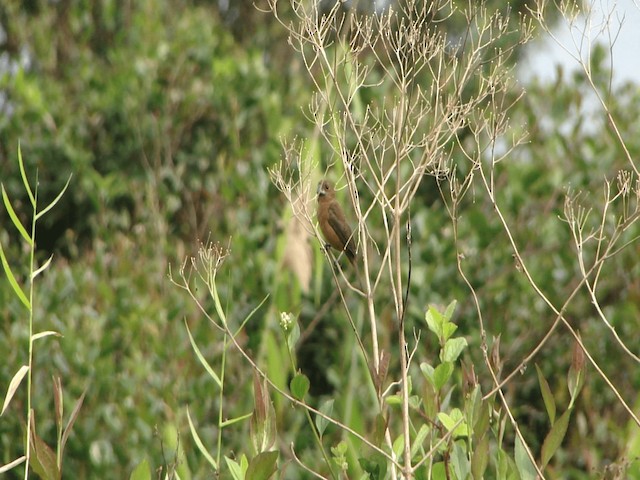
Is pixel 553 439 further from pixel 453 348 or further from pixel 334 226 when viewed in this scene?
pixel 334 226

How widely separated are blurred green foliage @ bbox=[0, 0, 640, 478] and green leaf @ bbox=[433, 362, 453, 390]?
25.0 inches

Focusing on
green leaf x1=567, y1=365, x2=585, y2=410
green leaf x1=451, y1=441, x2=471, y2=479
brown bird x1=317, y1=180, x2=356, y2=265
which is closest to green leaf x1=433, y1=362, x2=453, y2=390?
green leaf x1=451, y1=441, x2=471, y2=479

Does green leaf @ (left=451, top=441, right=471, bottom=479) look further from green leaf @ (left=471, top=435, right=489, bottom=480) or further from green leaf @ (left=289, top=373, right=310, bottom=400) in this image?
green leaf @ (left=289, top=373, right=310, bottom=400)

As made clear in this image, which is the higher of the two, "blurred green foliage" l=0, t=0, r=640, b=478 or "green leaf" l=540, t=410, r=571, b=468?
"green leaf" l=540, t=410, r=571, b=468

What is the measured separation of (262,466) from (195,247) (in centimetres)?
421

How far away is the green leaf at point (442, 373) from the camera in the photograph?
88.0 inches

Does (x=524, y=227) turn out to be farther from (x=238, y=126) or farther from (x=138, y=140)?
(x=138, y=140)

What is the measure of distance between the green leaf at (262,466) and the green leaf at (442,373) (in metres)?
0.39

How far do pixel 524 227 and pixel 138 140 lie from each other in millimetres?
3093

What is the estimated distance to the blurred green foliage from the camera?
199 inches

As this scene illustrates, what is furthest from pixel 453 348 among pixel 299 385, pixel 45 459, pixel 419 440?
pixel 45 459

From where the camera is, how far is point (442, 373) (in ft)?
7.36

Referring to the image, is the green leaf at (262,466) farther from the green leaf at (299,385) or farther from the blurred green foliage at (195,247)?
the blurred green foliage at (195,247)

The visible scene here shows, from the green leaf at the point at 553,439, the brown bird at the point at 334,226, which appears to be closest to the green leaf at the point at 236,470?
the green leaf at the point at 553,439
